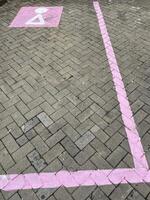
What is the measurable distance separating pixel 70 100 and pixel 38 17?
4068mm

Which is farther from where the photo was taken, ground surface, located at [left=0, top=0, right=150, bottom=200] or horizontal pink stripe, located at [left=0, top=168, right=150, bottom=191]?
ground surface, located at [left=0, top=0, right=150, bottom=200]

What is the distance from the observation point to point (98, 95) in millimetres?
5043

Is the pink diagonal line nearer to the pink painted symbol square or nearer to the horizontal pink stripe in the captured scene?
the horizontal pink stripe

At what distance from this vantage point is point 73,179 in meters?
3.69

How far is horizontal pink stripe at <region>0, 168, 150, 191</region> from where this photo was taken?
364 cm

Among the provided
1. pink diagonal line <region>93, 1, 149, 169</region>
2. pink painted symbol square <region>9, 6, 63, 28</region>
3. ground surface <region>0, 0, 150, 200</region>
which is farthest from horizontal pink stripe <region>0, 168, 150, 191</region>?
pink painted symbol square <region>9, 6, 63, 28</region>

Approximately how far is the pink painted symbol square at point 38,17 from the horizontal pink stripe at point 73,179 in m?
5.04

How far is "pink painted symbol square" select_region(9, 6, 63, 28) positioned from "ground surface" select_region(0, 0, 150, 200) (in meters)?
0.28

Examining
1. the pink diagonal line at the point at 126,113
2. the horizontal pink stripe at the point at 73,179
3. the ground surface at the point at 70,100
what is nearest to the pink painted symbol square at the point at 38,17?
the ground surface at the point at 70,100

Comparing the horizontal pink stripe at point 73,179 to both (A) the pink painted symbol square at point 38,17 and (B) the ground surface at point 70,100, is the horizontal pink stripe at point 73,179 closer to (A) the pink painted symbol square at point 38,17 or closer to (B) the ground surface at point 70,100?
(B) the ground surface at point 70,100

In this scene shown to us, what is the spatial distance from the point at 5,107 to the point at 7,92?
451 millimetres

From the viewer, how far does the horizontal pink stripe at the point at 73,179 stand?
364 centimetres

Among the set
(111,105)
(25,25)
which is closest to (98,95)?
(111,105)

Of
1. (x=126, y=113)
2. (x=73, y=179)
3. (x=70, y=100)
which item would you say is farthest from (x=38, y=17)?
(x=73, y=179)
